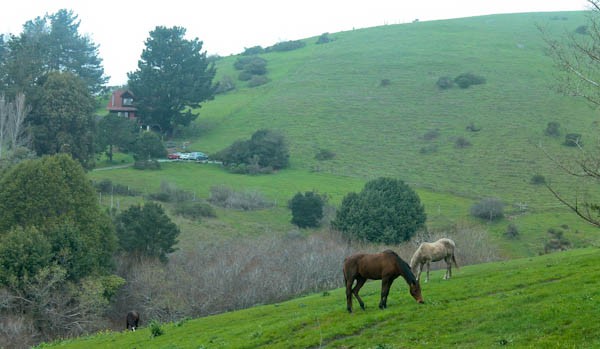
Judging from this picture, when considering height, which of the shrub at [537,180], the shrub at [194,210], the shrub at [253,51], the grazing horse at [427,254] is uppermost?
the shrub at [253,51]

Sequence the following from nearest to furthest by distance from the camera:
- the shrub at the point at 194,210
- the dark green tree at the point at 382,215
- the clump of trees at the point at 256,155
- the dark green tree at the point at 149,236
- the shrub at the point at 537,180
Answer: the dark green tree at the point at 149,236
the dark green tree at the point at 382,215
the shrub at the point at 194,210
the shrub at the point at 537,180
the clump of trees at the point at 256,155

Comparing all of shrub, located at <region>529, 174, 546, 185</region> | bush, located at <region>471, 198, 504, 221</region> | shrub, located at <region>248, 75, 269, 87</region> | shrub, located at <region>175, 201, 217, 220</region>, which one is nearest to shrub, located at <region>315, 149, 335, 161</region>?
shrub, located at <region>175, 201, 217, 220</region>

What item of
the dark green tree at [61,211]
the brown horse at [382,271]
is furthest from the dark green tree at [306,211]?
the brown horse at [382,271]

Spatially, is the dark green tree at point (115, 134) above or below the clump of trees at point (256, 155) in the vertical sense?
above

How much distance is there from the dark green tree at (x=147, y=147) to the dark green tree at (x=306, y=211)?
2725 centimetres

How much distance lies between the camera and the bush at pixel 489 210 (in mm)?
65562

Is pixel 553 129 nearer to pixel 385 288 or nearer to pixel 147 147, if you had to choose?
pixel 147 147

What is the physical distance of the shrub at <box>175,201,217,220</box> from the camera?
65438 millimetres

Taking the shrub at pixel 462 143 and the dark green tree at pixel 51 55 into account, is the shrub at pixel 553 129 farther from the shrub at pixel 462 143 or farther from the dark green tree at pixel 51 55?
the dark green tree at pixel 51 55

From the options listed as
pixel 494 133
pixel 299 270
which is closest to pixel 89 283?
pixel 299 270

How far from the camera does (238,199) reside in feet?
232

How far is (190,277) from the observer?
1911 inches

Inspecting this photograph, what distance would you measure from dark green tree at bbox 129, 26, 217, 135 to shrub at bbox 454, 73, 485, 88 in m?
39.6

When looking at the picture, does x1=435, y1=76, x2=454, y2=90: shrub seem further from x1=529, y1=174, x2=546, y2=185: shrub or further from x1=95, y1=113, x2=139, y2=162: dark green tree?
x1=95, y1=113, x2=139, y2=162: dark green tree
